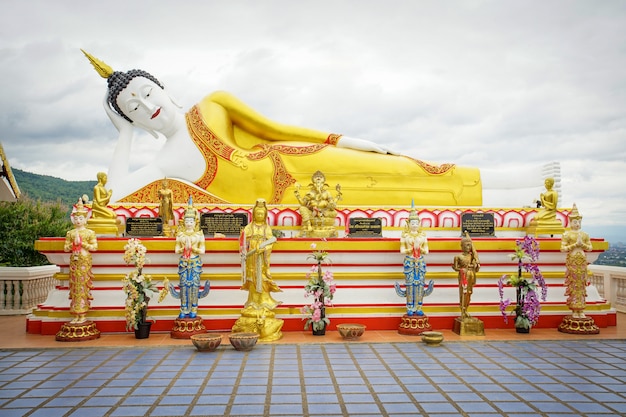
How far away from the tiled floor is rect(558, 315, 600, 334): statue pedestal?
0.33 metres

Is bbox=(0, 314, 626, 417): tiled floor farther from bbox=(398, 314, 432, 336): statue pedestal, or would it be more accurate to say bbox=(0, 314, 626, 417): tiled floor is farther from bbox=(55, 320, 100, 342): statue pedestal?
bbox=(398, 314, 432, 336): statue pedestal

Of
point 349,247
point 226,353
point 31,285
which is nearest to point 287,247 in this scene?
point 349,247

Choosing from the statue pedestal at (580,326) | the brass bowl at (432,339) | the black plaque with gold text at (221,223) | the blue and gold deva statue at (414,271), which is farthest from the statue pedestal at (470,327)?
the black plaque with gold text at (221,223)

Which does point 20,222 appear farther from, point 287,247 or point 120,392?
point 120,392

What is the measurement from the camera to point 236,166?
12.5 metres

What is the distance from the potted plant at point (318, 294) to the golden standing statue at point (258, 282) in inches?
19.3

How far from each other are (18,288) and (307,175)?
258 inches

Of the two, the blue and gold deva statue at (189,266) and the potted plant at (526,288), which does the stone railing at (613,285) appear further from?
the blue and gold deva statue at (189,266)

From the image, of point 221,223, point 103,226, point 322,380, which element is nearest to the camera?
point 322,380

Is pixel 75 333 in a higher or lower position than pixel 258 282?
lower

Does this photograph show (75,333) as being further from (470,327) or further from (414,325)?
(470,327)

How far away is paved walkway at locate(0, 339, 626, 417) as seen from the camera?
5.25 metres

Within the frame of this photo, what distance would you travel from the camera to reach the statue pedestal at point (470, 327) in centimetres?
882

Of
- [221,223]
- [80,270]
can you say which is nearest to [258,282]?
[221,223]
